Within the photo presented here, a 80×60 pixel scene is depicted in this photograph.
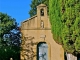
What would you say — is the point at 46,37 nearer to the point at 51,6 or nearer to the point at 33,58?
the point at 33,58

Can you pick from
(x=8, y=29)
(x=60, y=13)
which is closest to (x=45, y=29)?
(x=8, y=29)

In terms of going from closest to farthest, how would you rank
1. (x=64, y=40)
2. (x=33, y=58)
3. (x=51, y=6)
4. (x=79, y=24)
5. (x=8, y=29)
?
(x=79, y=24) < (x=64, y=40) < (x=51, y=6) < (x=33, y=58) < (x=8, y=29)

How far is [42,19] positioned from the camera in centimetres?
2831

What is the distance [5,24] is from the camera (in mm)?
31688

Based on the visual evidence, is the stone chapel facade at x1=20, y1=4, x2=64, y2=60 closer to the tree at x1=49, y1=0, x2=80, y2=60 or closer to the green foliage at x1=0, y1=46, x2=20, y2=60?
the green foliage at x1=0, y1=46, x2=20, y2=60

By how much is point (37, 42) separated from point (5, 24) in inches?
216

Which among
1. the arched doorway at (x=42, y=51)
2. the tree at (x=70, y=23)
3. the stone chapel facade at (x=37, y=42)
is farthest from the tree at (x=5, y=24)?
the tree at (x=70, y=23)

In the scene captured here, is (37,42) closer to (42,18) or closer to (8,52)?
(42,18)

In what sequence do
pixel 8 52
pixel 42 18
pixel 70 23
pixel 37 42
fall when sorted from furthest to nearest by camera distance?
pixel 8 52
pixel 42 18
pixel 37 42
pixel 70 23

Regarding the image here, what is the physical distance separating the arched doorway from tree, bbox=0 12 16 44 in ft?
16.2

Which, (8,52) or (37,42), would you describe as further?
(8,52)

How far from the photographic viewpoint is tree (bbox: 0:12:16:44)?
31094 millimetres

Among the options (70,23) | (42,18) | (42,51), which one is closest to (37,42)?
(42,51)

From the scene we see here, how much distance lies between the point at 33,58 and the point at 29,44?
1.39 metres
